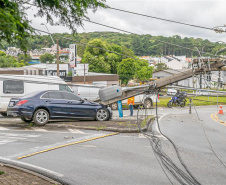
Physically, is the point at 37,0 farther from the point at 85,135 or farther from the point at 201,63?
the point at 201,63

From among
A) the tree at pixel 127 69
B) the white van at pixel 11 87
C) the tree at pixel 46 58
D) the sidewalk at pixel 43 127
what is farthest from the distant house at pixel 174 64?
the sidewalk at pixel 43 127

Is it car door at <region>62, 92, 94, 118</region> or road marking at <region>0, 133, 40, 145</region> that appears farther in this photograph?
car door at <region>62, 92, 94, 118</region>

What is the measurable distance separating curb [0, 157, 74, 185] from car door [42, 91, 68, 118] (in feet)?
19.5

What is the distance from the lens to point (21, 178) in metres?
6.39

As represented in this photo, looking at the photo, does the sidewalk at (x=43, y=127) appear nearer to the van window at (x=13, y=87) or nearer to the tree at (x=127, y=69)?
the van window at (x=13, y=87)

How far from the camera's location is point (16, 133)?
12.1 metres

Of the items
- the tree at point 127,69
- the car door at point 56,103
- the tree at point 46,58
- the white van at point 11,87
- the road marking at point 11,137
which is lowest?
the road marking at point 11,137

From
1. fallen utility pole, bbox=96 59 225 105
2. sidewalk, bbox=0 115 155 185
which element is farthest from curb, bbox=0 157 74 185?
fallen utility pole, bbox=96 59 225 105

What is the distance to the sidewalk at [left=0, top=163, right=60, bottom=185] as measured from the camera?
6.12 meters

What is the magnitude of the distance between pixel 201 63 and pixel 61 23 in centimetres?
778

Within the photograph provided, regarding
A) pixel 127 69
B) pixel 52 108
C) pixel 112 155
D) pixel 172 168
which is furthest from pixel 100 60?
pixel 172 168

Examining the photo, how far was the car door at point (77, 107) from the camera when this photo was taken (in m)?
14.5

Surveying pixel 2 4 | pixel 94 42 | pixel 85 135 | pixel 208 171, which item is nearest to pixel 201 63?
pixel 85 135

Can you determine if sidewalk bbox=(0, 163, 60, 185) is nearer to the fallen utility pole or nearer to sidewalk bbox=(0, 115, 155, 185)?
sidewalk bbox=(0, 115, 155, 185)
